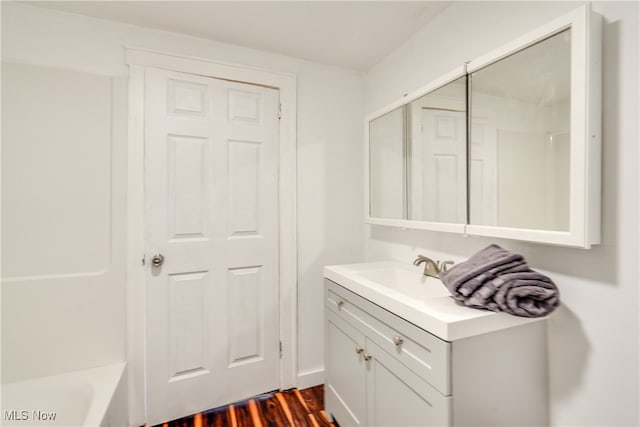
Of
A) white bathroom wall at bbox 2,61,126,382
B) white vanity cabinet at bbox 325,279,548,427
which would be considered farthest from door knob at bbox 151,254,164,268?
white vanity cabinet at bbox 325,279,548,427

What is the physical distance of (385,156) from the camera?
1.91 metres

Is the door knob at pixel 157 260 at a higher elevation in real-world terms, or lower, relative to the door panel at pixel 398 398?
higher

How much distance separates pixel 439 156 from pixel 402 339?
875 mm

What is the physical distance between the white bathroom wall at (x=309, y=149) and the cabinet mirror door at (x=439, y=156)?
0.64 m

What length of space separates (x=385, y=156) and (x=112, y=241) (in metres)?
1.66

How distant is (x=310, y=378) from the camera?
83.6 inches

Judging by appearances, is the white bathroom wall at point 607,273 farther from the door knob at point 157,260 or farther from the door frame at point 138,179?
the door knob at point 157,260

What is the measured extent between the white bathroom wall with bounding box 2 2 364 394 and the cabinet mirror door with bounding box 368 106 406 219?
0.27 metres

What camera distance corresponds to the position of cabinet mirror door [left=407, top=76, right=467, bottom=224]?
53.2 inches

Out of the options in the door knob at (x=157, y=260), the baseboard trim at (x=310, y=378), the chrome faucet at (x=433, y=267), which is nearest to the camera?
the chrome faucet at (x=433, y=267)

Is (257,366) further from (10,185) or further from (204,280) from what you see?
(10,185)

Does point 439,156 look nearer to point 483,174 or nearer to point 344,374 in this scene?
point 483,174

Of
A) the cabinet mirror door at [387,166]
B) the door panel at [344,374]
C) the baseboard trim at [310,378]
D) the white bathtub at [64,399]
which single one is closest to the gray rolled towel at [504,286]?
the door panel at [344,374]

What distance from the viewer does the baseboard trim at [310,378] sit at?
2.09 metres
